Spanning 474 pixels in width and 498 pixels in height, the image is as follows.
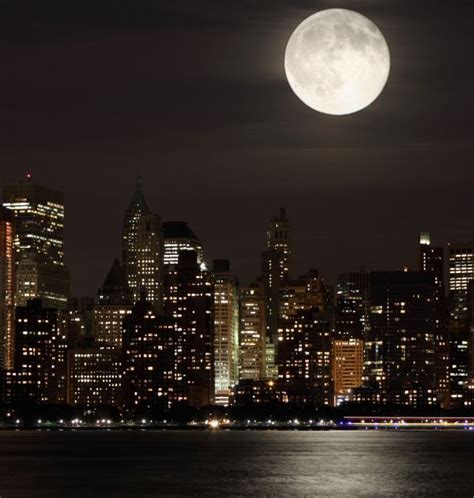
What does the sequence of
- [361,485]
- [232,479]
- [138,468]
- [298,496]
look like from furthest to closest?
[138,468]
[232,479]
[361,485]
[298,496]

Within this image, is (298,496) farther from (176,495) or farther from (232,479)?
(232,479)

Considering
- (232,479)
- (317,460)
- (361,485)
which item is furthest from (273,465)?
(361,485)

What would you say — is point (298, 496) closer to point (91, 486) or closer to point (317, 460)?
point (91, 486)

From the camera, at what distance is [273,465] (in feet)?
620

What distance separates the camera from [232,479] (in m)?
164

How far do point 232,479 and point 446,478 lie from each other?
22663 mm

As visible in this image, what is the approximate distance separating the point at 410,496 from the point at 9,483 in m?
40.5

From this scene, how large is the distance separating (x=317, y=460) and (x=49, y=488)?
59.1 m

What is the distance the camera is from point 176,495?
461ft

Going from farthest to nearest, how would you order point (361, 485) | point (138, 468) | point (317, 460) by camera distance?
point (317, 460) → point (138, 468) → point (361, 485)

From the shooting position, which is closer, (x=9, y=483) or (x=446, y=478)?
(x=9, y=483)

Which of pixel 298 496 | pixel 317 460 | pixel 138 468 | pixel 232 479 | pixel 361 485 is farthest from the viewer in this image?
pixel 317 460

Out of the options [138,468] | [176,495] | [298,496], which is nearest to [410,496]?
[298,496]

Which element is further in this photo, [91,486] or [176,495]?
[91,486]
